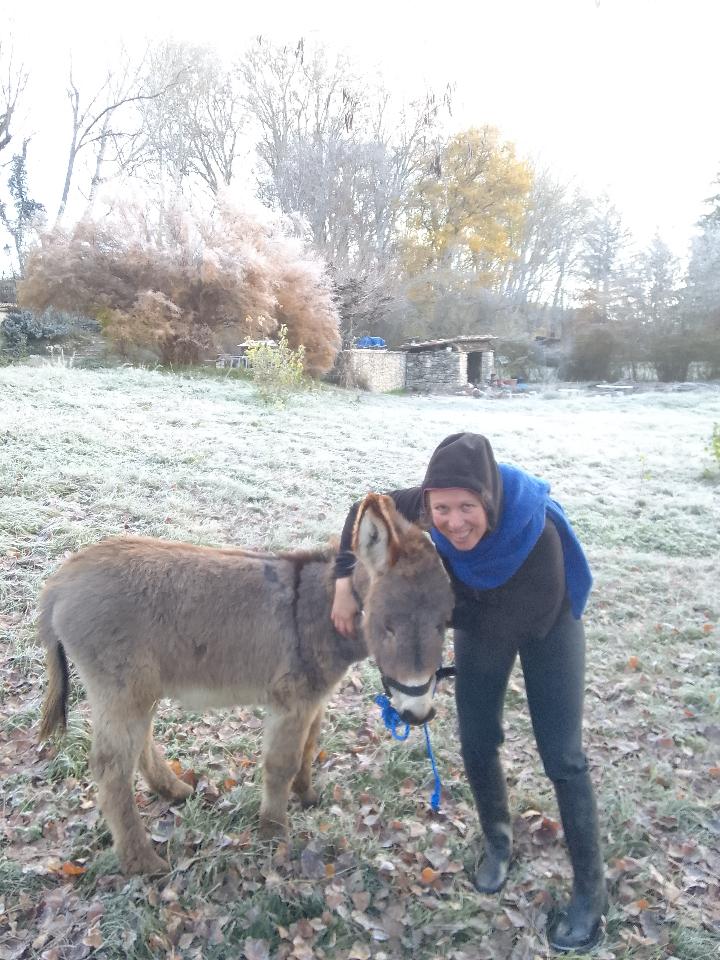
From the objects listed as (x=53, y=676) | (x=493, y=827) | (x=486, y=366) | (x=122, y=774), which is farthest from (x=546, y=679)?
(x=486, y=366)

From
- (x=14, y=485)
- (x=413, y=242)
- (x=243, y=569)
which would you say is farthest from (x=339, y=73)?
(x=243, y=569)

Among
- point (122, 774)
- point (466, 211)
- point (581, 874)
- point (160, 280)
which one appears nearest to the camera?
point (581, 874)

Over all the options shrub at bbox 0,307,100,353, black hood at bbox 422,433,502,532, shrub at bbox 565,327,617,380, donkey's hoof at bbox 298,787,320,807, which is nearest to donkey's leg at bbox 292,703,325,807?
donkey's hoof at bbox 298,787,320,807

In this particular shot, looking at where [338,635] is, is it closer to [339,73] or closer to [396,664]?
[396,664]

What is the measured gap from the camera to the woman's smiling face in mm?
2262

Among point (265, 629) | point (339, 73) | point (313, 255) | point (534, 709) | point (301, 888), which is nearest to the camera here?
point (534, 709)

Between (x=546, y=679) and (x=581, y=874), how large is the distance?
89 cm

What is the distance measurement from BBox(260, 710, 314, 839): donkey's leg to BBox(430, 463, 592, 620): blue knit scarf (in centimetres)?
114

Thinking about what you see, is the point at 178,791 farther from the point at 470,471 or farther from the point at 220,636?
the point at 470,471

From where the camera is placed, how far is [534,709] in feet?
8.54

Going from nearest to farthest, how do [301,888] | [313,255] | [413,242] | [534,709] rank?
[534,709] → [301,888] → [313,255] → [413,242]

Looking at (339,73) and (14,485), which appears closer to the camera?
(14,485)

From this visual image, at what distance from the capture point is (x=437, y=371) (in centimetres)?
2436

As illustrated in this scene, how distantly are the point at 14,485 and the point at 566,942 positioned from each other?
6519mm
